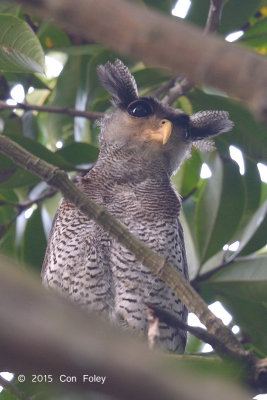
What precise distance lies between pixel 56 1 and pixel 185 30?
15 centimetres

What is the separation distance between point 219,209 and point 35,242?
1.09m

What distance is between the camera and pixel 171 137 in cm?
391

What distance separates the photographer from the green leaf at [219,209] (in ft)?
10.8

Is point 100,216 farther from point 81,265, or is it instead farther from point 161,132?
point 161,132

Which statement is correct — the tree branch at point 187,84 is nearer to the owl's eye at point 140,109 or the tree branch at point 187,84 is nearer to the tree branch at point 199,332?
the owl's eye at point 140,109

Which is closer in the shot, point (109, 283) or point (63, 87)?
point (109, 283)

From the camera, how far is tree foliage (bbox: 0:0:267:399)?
3.21 meters

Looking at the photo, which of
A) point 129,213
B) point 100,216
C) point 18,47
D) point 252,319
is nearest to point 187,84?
point 129,213

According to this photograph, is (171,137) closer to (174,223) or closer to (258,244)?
(174,223)

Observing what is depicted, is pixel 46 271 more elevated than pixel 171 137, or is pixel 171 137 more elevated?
pixel 171 137

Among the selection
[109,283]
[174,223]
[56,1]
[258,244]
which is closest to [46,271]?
[109,283]

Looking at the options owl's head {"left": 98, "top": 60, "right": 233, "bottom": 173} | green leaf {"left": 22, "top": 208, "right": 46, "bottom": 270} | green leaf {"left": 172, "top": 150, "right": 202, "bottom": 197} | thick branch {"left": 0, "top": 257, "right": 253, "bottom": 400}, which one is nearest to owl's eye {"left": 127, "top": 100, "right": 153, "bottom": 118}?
owl's head {"left": 98, "top": 60, "right": 233, "bottom": 173}

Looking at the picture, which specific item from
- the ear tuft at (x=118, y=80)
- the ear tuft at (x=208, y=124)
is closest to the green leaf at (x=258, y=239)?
the ear tuft at (x=208, y=124)

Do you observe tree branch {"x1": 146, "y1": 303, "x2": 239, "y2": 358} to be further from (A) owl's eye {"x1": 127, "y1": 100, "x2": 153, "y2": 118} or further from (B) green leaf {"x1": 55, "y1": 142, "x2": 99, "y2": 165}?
(A) owl's eye {"x1": 127, "y1": 100, "x2": 153, "y2": 118}
